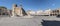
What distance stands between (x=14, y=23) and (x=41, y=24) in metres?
2.32

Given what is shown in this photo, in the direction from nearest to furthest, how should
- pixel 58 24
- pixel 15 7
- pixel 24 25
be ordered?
pixel 24 25, pixel 58 24, pixel 15 7

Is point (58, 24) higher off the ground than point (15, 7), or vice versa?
point (15, 7)

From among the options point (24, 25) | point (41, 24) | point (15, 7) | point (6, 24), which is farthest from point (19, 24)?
point (15, 7)

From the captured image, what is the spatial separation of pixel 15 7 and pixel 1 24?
57.4ft

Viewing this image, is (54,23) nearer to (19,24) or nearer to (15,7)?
(19,24)

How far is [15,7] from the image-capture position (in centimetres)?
2717

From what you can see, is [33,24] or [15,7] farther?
[15,7]

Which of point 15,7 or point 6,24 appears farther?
point 15,7

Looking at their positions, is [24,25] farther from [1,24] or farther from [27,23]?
[1,24]

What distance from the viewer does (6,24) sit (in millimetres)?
9781

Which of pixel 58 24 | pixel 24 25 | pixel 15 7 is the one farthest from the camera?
pixel 15 7

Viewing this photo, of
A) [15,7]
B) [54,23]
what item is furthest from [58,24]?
[15,7]

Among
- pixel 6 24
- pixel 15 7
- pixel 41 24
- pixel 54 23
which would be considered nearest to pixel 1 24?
pixel 6 24

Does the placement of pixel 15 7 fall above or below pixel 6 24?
above
